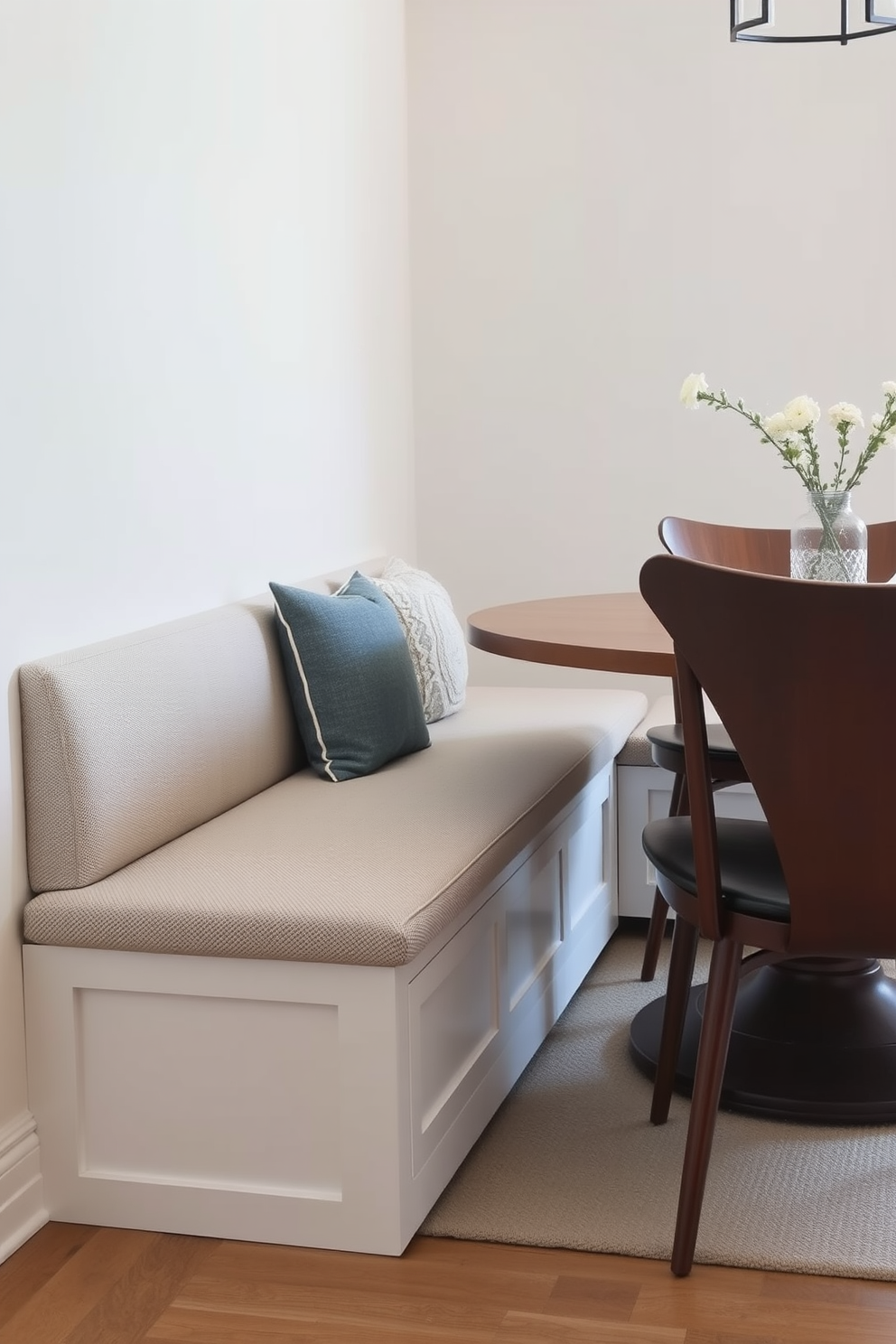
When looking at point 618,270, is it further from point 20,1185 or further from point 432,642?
point 20,1185

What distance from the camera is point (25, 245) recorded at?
84.3 inches

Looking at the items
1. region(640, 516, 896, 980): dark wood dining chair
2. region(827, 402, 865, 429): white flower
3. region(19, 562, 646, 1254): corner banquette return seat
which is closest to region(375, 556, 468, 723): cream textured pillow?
region(640, 516, 896, 980): dark wood dining chair

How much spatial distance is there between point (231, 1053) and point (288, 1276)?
0.30 metres

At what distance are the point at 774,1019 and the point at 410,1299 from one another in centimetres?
96

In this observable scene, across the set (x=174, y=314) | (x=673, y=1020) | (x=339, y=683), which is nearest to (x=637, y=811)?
(x=339, y=683)

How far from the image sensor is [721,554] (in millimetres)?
3170

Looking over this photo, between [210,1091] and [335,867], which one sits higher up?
[335,867]

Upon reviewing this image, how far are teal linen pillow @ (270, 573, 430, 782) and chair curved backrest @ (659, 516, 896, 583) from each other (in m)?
0.75

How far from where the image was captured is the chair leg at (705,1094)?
192 centimetres

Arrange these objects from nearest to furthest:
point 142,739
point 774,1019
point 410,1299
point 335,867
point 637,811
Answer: point 410,1299 < point 335,867 < point 142,739 < point 774,1019 < point 637,811

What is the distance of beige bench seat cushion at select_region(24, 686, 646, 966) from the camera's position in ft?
6.38

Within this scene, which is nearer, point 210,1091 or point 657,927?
point 210,1091

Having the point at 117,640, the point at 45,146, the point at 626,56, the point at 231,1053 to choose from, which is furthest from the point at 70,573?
the point at 626,56

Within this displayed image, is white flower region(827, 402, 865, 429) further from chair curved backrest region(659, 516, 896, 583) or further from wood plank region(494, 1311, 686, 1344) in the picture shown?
wood plank region(494, 1311, 686, 1344)
